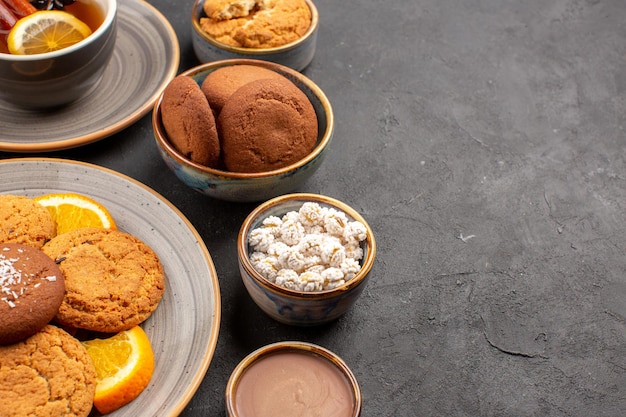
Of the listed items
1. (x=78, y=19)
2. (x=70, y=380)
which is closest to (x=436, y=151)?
(x=78, y=19)

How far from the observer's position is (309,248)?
181 centimetres

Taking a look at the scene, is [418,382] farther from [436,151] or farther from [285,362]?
[436,151]

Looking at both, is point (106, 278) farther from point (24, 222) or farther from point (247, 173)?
point (247, 173)

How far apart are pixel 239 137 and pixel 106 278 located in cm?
53

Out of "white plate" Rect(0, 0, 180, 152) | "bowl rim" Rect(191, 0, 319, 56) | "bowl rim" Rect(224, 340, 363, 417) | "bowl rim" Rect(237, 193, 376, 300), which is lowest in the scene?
"bowl rim" Rect(224, 340, 363, 417)

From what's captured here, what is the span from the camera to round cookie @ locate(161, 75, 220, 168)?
77.0 inches

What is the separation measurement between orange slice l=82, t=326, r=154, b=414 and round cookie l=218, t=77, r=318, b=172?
570 millimetres

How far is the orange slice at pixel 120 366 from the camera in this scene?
1626 mm

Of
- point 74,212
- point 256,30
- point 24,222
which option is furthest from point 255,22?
point 24,222

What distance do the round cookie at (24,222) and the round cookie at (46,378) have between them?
1.01ft

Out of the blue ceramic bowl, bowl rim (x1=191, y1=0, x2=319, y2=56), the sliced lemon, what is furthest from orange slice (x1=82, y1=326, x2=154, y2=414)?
bowl rim (x1=191, y1=0, x2=319, y2=56)

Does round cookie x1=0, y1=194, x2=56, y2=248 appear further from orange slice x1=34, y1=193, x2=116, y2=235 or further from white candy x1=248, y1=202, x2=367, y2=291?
white candy x1=248, y1=202, x2=367, y2=291

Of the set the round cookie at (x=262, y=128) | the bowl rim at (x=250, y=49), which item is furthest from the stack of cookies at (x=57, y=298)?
the bowl rim at (x=250, y=49)

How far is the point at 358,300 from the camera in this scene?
6.62 feet
